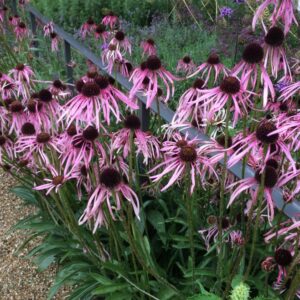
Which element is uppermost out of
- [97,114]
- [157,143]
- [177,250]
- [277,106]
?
[97,114]

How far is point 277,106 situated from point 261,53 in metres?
0.36

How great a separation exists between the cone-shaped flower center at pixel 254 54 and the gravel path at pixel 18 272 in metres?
1.30

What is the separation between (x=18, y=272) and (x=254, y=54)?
1539 millimetres

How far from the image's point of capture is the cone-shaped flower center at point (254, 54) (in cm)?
101

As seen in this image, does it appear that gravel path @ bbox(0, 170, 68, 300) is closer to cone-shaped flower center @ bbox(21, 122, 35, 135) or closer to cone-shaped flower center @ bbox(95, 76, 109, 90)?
cone-shaped flower center @ bbox(21, 122, 35, 135)

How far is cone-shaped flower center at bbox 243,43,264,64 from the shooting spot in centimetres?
101

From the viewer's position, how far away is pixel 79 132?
4.22ft

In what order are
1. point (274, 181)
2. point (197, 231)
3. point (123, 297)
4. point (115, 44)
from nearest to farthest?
1. point (274, 181)
2. point (123, 297)
3. point (197, 231)
4. point (115, 44)

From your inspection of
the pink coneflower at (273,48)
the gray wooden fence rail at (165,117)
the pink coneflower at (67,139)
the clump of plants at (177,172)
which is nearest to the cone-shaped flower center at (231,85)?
the clump of plants at (177,172)

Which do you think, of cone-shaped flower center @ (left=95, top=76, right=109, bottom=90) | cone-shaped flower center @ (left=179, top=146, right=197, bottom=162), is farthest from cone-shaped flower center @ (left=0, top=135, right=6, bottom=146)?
cone-shaped flower center @ (left=179, top=146, right=197, bottom=162)

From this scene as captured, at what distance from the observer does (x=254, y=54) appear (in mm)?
1010

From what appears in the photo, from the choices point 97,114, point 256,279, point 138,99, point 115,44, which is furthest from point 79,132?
point 115,44

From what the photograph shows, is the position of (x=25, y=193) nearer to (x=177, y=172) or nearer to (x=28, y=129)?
(x=28, y=129)

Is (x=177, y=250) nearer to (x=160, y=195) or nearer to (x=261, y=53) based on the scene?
(x=160, y=195)
